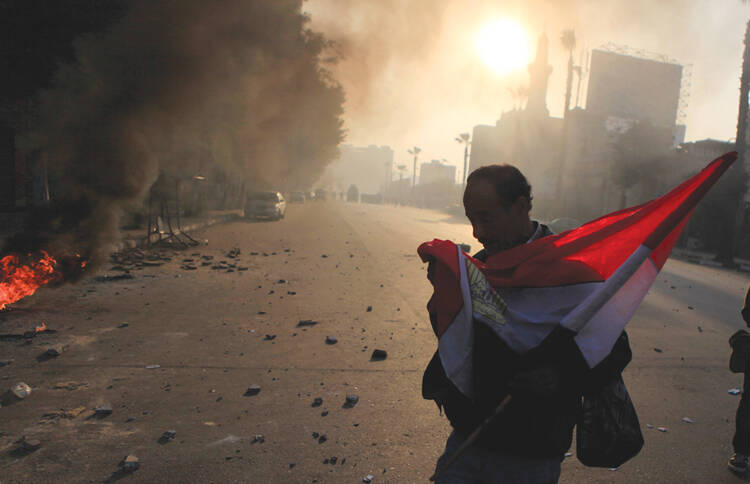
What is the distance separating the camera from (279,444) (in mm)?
3195

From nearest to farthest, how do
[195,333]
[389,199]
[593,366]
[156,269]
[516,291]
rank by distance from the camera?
[593,366]
[516,291]
[195,333]
[156,269]
[389,199]

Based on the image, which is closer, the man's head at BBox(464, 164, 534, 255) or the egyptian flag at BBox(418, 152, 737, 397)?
the egyptian flag at BBox(418, 152, 737, 397)

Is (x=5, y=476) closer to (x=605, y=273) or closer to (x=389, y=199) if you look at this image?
(x=605, y=273)

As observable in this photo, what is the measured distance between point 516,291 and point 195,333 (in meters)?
4.98

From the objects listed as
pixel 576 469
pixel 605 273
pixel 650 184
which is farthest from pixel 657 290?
pixel 650 184

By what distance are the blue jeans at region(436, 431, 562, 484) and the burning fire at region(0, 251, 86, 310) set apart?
22.5ft

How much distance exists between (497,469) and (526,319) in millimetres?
526

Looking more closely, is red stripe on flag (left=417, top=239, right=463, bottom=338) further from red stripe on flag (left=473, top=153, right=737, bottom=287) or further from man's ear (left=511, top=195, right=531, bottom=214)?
man's ear (left=511, top=195, right=531, bottom=214)

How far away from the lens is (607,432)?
1440 millimetres

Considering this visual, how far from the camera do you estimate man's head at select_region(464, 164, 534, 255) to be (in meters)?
1.56

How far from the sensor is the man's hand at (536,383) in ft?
4.30

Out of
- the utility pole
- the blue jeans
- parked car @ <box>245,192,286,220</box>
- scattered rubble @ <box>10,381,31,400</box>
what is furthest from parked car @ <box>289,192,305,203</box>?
the blue jeans

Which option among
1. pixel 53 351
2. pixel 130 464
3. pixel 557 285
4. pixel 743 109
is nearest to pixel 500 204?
pixel 557 285

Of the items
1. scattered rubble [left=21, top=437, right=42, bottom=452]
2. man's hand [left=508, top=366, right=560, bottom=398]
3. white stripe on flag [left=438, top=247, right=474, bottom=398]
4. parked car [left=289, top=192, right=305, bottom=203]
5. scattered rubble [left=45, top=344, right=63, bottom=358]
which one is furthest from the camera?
parked car [left=289, top=192, right=305, bottom=203]
